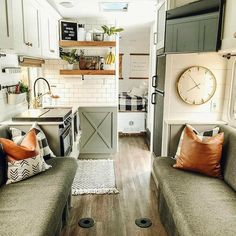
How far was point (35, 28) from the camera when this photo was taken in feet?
8.84

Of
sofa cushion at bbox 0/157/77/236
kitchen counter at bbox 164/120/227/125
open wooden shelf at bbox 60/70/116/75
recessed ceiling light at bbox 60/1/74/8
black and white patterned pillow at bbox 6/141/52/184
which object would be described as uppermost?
recessed ceiling light at bbox 60/1/74/8

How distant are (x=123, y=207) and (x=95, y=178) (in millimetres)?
792

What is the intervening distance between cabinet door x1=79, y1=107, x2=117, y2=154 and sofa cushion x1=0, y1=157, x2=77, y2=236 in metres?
1.79

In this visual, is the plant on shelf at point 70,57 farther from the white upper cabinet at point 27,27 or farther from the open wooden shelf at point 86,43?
the white upper cabinet at point 27,27

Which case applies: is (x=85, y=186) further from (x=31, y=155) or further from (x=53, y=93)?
(x=53, y=93)

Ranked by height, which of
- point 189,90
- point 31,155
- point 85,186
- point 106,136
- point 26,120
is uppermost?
point 189,90

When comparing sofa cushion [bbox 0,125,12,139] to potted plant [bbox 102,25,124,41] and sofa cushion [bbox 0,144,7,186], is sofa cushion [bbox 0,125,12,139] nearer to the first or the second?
sofa cushion [bbox 0,144,7,186]

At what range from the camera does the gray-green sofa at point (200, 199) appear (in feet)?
5.21

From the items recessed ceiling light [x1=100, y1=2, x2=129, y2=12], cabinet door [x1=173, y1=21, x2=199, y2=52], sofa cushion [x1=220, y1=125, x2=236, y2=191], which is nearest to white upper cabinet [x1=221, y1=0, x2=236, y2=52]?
cabinet door [x1=173, y1=21, x2=199, y2=52]

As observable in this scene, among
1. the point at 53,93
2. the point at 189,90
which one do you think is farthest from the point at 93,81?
the point at 189,90

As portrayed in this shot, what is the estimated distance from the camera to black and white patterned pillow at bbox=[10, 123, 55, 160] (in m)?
2.44

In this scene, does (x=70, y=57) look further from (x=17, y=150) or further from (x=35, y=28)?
(x=17, y=150)

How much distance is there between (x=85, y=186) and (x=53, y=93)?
181 cm

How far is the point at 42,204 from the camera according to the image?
1743 millimetres
